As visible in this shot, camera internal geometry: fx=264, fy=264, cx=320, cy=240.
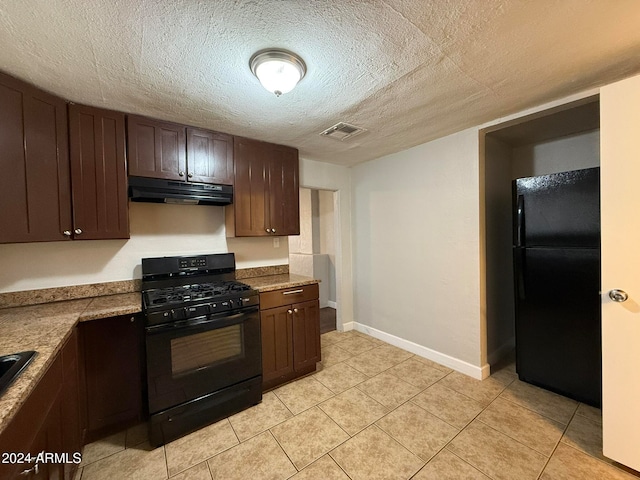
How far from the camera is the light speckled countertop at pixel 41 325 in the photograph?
85 centimetres

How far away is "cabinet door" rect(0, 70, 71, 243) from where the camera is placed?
1510mm

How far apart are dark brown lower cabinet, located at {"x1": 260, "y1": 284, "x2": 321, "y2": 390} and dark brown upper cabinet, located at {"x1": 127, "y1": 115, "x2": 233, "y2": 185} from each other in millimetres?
1188

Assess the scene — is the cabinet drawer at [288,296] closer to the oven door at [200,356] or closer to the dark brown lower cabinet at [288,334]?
the dark brown lower cabinet at [288,334]

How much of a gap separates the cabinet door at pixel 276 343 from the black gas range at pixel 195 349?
10cm

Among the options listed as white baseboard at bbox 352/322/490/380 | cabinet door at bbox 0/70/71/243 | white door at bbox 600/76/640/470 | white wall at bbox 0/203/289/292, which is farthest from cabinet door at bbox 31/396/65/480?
white baseboard at bbox 352/322/490/380

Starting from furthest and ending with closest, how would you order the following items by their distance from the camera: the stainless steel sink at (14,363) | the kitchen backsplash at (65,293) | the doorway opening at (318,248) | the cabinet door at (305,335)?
the doorway opening at (318,248)
the cabinet door at (305,335)
the kitchen backsplash at (65,293)
the stainless steel sink at (14,363)

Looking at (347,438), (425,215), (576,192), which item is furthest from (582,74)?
(347,438)

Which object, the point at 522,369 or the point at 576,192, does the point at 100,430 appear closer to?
the point at 522,369

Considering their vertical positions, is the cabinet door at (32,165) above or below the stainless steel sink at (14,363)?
above

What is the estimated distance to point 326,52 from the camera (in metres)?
1.38

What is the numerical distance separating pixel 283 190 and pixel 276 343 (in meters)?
1.50

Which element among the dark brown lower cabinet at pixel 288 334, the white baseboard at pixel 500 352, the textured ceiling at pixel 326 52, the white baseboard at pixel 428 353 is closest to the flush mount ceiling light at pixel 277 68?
the textured ceiling at pixel 326 52

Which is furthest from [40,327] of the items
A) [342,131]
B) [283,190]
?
[342,131]

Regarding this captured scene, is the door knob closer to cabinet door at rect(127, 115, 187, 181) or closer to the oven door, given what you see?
the oven door
